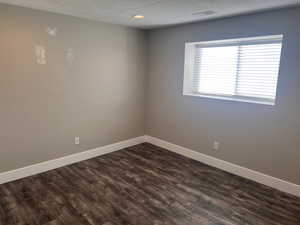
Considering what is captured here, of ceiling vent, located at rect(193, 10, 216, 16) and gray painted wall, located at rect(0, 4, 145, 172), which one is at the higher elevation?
ceiling vent, located at rect(193, 10, 216, 16)

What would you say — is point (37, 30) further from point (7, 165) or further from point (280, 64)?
point (280, 64)

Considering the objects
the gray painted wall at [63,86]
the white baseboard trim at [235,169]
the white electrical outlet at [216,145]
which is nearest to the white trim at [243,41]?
the gray painted wall at [63,86]

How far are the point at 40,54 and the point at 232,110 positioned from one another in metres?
2.90

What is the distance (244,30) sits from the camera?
9.76 feet

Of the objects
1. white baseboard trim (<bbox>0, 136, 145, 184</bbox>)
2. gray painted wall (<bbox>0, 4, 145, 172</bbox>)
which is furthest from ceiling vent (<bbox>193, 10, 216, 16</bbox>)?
white baseboard trim (<bbox>0, 136, 145, 184</bbox>)

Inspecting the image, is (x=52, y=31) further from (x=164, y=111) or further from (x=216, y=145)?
(x=216, y=145)

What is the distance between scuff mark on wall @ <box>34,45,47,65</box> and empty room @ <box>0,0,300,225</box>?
0.01 m

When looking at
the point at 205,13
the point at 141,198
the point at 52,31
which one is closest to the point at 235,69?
the point at 205,13

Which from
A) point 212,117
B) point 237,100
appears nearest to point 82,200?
point 212,117

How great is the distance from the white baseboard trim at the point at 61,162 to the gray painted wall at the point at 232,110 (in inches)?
29.1

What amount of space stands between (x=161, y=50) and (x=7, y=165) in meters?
3.12

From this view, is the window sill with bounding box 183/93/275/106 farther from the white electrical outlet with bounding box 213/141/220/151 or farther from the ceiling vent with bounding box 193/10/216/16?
the ceiling vent with bounding box 193/10/216/16

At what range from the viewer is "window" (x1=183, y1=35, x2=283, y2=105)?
2.95m

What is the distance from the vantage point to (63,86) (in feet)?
10.8
